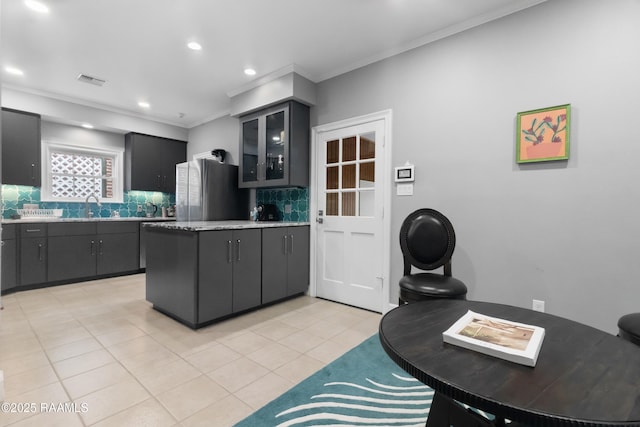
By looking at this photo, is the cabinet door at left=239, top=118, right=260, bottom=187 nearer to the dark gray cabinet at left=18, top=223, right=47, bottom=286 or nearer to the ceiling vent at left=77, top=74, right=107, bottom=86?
the ceiling vent at left=77, top=74, right=107, bottom=86

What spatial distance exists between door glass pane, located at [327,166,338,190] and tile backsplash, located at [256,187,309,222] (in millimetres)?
344

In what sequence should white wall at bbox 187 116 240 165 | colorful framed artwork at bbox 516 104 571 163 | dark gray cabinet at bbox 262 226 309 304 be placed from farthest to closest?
white wall at bbox 187 116 240 165, dark gray cabinet at bbox 262 226 309 304, colorful framed artwork at bbox 516 104 571 163

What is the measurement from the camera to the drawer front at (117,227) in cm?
442

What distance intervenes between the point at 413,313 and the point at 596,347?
24.6 inches

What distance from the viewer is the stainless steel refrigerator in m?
4.13

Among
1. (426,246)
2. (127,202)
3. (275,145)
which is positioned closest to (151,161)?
(127,202)

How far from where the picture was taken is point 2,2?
2299 millimetres

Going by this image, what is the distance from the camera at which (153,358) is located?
2.12m

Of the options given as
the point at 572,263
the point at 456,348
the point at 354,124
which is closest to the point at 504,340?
the point at 456,348

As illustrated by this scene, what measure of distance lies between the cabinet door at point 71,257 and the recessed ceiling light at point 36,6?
2873mm

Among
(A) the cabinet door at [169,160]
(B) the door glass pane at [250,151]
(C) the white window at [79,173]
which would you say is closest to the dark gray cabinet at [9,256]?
(C) the white window at [79,173]

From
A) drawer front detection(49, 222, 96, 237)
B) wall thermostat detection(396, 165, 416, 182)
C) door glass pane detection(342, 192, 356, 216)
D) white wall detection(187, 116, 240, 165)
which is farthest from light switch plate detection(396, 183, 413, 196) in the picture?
drawer front detection(49, 222, 96, 237)

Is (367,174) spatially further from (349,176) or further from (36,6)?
(36,6)

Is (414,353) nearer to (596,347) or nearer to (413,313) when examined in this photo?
(413,313)
